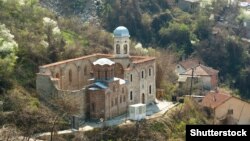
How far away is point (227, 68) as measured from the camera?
243 feet

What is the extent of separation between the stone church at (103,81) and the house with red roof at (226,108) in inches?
212

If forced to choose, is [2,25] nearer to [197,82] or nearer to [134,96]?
[134,96]

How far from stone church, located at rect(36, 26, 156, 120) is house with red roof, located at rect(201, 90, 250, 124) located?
5.39 metres

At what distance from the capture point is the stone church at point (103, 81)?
144 ft


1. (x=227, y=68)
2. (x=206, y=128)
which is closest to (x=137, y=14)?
(x=227, y=68)

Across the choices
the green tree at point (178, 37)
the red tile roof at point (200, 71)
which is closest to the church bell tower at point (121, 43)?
the red tile roof at point (200, 71)

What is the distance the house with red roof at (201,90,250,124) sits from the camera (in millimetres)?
52750

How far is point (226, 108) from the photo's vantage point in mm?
53438

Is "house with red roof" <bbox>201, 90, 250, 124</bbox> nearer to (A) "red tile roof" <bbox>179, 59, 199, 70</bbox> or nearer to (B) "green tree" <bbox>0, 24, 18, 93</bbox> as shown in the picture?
(A) "red tile roof" <bbox>179, 59, 199, 70</bbox>

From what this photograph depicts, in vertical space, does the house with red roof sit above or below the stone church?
below

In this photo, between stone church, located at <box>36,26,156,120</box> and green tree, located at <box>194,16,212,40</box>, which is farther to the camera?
green tree, located at <box>194,16,212,40</box>

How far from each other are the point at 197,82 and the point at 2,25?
67.2 ft

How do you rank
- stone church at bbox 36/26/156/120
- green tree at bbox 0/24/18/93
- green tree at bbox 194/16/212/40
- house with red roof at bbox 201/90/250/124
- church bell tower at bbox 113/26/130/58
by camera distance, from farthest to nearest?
green tree at bbox 194/16/212/40 → house with red roof at bbox 201/90/250/124 → church bell tower at bbox 113/26/130/58 → stone church at bbox 36/26/156/120 → green tree at bbox 0/24/18/93

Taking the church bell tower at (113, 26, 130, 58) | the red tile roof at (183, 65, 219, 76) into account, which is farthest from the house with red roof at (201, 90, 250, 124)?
the church bell tower at (113, 26, 130, 58)
